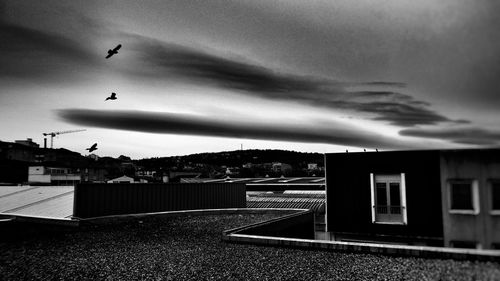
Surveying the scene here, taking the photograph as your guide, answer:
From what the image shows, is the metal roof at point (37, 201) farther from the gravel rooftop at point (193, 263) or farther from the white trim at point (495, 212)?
the white trim at point (495, 212)

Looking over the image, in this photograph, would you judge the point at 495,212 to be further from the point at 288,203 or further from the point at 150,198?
the point at 288,203

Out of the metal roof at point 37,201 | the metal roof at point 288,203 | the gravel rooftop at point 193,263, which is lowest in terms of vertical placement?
the metal roof at point 288,203

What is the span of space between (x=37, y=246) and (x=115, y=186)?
9.05 m

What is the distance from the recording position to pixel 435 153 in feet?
51.2

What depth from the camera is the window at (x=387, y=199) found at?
1644 centimetres

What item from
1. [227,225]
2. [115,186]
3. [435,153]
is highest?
[435,153]

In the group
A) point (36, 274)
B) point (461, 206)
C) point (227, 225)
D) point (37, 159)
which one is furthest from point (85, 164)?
point (461, 206)

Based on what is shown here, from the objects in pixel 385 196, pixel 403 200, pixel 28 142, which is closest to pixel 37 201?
pixel 385 196

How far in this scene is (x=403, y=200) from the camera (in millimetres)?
16141

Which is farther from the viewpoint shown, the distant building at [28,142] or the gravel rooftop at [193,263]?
the distant building at [28,142]

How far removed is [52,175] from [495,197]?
77.7 metres

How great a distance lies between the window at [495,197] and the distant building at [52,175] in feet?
234

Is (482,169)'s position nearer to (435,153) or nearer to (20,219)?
(435,153)

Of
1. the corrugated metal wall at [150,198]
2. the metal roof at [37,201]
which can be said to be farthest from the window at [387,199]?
the metal roof at [37,201]
